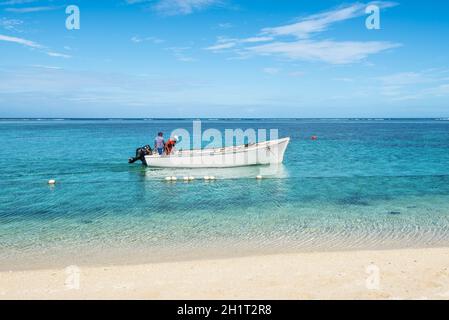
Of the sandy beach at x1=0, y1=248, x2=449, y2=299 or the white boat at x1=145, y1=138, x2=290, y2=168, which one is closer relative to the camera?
the sandy beach at x1=0, y1=248, x2=449, y2=299

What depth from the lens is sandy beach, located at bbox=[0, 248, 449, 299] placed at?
711 cm

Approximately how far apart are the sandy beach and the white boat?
53.1 ft

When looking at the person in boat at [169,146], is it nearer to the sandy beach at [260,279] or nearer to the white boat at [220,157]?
the white boat at [220,157]

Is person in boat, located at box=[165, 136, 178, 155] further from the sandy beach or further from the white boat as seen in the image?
the sandy beach

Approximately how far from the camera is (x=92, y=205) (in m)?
15.9

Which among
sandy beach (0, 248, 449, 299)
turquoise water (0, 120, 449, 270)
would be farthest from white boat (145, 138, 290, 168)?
sandy beach (0, 248, 449, 299)

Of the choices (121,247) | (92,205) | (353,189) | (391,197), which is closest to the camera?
(121,247)

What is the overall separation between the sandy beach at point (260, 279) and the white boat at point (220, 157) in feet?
53.1

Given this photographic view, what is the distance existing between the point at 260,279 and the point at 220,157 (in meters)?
17.9

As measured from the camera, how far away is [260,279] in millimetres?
7898

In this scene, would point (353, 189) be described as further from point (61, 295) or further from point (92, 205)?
point (61, 295)

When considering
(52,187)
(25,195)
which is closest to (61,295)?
(25,195)
